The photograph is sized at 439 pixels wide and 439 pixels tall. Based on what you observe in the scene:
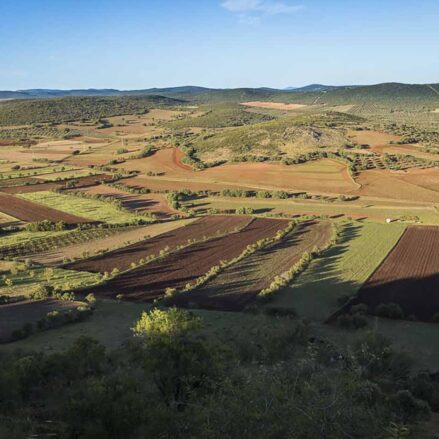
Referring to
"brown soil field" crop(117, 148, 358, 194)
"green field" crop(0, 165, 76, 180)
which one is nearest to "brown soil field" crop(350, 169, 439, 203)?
"brown soil field" crop(117, 148, 358, 194)

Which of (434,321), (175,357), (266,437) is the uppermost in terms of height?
(266,437)

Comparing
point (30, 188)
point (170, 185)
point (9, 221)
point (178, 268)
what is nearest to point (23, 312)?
point (178, 268)

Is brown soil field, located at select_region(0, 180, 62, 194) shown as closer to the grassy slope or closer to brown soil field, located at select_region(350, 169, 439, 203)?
the grassy slope

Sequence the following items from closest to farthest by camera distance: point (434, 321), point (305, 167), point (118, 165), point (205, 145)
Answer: point (434, 321)
point (305, 167)
point (118, 165)
point (205, 145)

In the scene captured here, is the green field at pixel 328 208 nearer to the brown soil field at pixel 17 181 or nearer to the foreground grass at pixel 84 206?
the foreground grass at pixel 84 206

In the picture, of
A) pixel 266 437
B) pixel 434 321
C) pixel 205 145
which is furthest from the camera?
pixel 205 145

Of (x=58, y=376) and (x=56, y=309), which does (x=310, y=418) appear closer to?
(x=58, y=376)

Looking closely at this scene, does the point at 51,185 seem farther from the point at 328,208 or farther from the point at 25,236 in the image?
the point at 328,208

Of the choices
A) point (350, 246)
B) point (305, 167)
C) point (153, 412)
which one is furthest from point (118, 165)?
point (153, 412)
